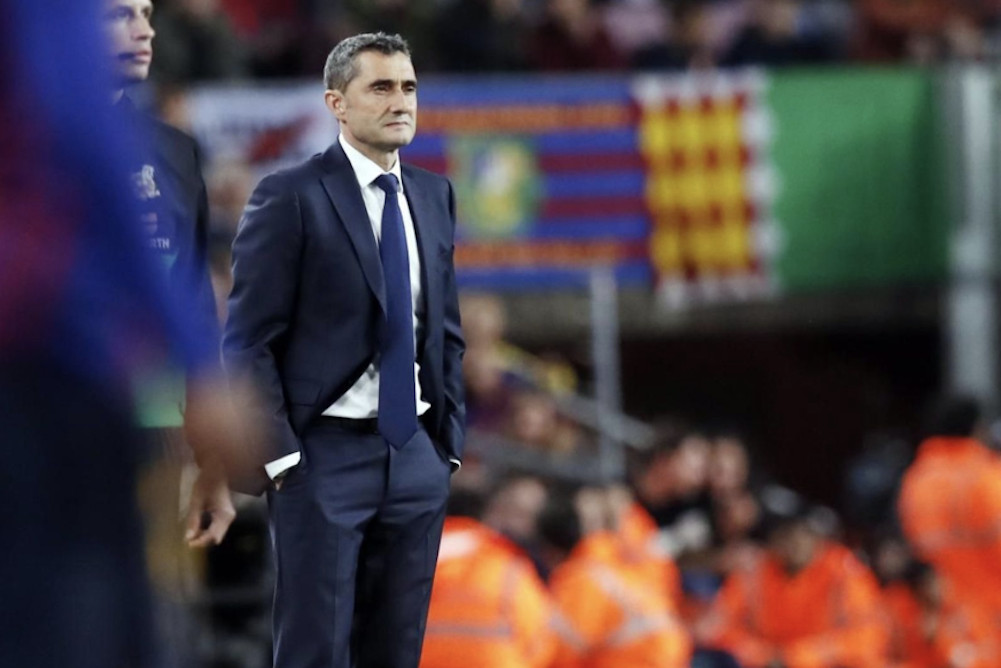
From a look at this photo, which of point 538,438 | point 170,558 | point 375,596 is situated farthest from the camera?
point 538,438

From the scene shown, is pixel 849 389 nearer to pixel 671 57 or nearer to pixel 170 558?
pixel 671 57

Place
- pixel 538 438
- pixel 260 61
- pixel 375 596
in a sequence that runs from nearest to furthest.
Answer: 1. pixel 375 596
2. pixel 538 438
3. pixel 260 61

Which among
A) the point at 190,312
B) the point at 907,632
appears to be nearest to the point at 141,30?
the point at 190,312

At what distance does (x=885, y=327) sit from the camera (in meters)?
16.9

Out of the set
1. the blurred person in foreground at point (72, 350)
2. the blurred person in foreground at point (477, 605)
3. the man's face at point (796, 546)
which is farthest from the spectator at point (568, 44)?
the blurred person in foreground at point (72, 350)

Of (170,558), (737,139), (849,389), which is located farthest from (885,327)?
(170,558)

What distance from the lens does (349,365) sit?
16.4 ft

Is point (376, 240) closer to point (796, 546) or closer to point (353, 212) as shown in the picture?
point (353, 212)

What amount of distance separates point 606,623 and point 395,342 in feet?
11.4

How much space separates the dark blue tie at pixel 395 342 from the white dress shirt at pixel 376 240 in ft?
0.09

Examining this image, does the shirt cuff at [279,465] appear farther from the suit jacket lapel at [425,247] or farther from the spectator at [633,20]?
the spectator at [633,20]

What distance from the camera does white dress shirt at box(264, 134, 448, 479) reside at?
198 inches

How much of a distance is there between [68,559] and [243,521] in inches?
197

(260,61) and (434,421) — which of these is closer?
(434,421)
